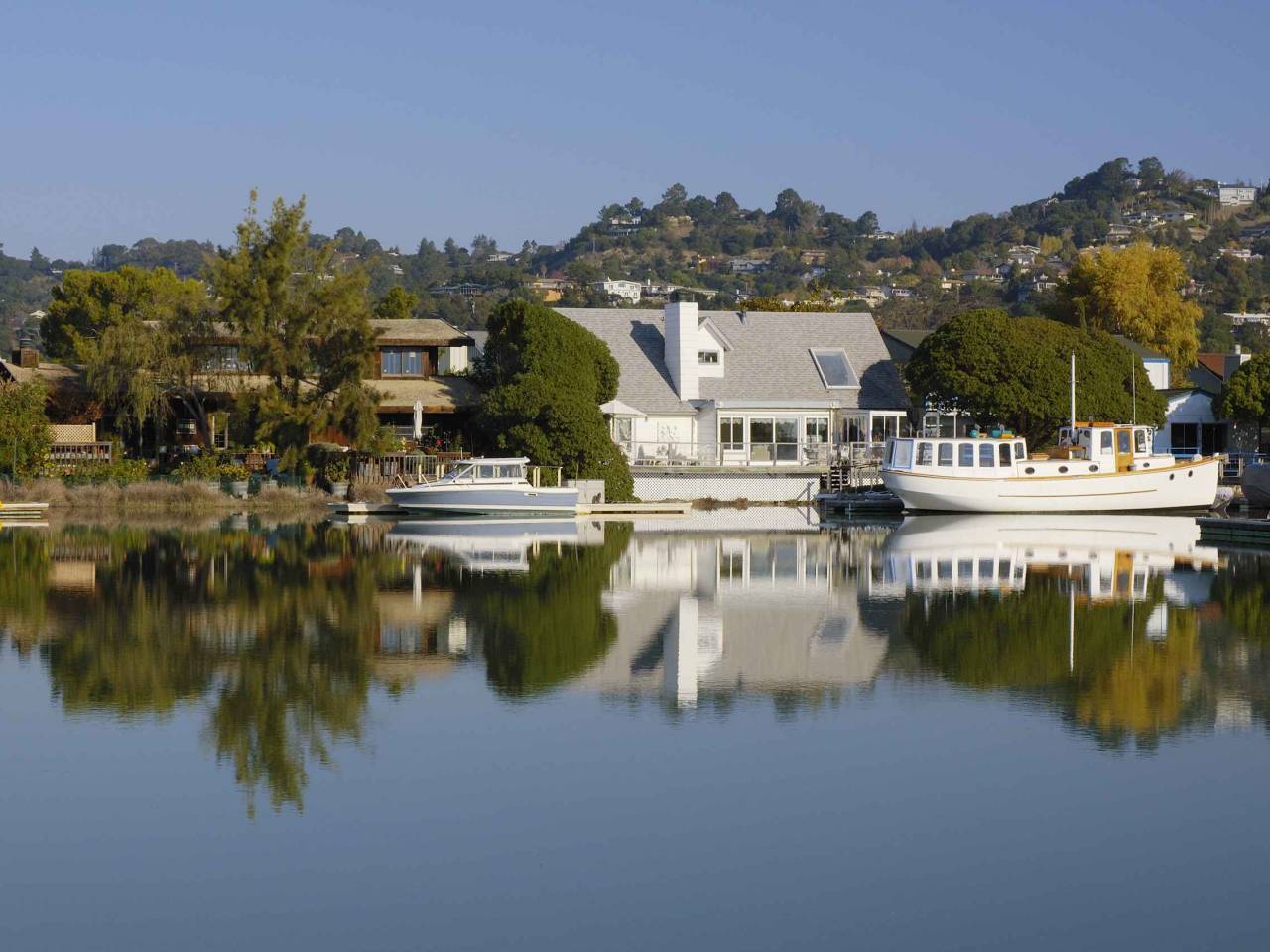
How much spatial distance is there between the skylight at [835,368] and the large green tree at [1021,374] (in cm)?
418

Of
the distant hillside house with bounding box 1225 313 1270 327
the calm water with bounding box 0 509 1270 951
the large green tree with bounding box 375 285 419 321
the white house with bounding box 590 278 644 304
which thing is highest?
the white house with bounding box 590 278 644 304

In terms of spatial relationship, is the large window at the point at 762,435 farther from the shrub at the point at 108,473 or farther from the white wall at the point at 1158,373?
the shrub at the point at 108,473

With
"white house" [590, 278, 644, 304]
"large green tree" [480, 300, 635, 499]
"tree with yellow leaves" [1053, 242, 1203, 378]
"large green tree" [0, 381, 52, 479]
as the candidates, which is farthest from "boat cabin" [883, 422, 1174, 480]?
"white house" [590, 278, 644, 304]

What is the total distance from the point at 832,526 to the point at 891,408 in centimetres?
1527

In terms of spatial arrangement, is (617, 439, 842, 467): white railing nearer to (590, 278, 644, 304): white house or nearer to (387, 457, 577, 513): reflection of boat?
(387, 457, 577, 513): reflection of boat

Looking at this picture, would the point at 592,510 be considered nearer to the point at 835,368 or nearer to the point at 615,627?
the point at 835,368

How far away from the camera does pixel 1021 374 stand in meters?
52.6

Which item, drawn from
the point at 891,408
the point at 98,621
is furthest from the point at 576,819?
the point at 891,408

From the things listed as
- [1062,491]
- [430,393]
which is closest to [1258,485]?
[1062,491]

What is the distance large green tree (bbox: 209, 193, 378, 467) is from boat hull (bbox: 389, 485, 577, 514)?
3.92 meters

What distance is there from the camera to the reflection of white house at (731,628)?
58.4ft

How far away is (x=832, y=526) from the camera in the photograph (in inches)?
1674

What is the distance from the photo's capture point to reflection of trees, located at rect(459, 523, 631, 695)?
1827 cm

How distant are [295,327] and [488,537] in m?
13.2
